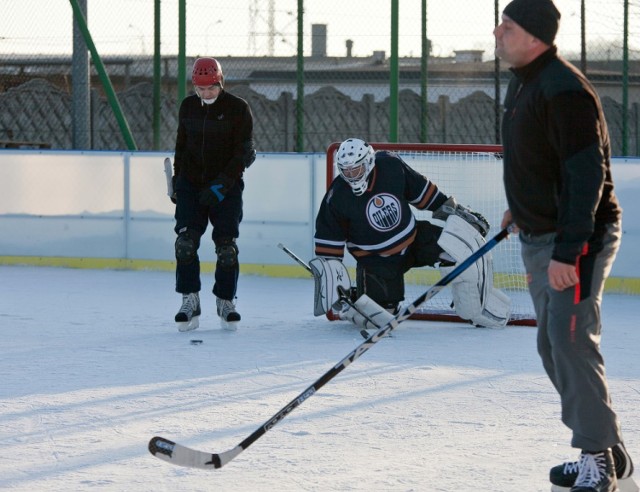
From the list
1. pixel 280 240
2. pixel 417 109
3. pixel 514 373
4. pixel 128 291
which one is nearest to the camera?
pixel 514 373

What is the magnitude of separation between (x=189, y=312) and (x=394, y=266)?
98 cm

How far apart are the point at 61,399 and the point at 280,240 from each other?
169 inches

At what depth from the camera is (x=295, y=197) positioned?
8.29 metres

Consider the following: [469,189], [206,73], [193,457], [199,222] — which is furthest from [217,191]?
[193,457]

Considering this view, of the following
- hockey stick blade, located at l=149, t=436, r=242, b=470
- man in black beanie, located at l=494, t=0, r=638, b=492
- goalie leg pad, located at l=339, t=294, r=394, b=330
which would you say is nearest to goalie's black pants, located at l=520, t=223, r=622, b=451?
man in black beanie, located at l=494, t=0, r=638, b=492

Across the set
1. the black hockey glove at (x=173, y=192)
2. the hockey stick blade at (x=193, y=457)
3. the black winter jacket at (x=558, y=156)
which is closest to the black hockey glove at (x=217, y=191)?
the black hockey glove at (x=173, y=192)

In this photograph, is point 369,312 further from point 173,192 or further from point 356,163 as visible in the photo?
point 173,192

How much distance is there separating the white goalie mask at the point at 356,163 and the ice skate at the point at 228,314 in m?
0.77

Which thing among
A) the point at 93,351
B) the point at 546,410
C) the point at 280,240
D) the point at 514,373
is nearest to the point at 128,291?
the point at 280,240

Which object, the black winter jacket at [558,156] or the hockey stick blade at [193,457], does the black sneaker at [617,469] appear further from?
the hockey stick blade at [193,457]

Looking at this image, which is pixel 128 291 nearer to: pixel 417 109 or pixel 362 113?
pixel 417 109

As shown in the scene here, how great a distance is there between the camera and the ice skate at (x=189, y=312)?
5656 millimetres

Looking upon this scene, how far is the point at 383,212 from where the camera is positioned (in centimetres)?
575

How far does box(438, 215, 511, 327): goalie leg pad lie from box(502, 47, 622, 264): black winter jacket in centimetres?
280
